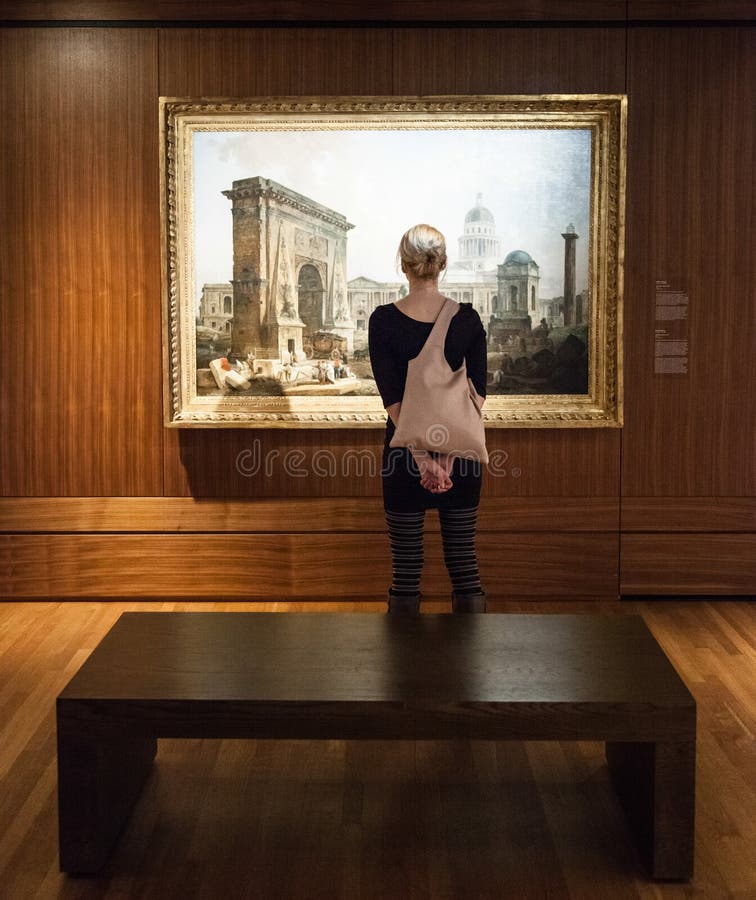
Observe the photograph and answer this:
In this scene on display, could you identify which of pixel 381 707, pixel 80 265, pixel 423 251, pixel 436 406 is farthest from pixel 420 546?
pixel 80 265

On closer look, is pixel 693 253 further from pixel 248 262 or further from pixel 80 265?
pixel 80 265

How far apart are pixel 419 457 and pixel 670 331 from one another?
2155mm

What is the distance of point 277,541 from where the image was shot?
212 inches

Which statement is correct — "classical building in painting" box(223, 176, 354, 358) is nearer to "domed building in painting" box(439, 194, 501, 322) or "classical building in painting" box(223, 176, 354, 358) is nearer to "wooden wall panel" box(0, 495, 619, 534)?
"domed building in painting" box(439, 194, 501, 322)

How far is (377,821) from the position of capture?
3.02 metres

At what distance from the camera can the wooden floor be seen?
8.81 ft

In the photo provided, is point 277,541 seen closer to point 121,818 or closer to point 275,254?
point 275,254

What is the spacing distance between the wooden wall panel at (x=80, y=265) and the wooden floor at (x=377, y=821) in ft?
5.30

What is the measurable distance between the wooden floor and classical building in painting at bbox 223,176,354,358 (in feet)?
6.70

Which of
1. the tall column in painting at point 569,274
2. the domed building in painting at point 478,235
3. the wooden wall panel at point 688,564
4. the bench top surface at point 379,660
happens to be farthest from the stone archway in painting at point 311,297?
the bench top surface at point 379,660

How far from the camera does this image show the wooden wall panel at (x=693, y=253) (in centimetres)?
518

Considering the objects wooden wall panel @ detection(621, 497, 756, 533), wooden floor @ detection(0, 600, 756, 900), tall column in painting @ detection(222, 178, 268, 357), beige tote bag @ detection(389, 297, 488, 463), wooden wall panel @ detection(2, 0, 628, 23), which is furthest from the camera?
wooden wall panel @ detection(621, 497, 756, 533)

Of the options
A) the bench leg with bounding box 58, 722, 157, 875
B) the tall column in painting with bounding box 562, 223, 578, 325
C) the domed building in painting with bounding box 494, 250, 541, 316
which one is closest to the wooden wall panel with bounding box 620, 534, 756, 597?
the tall column in painting with bounding box 562, 223, 578, 325

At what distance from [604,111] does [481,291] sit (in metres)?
1.01
